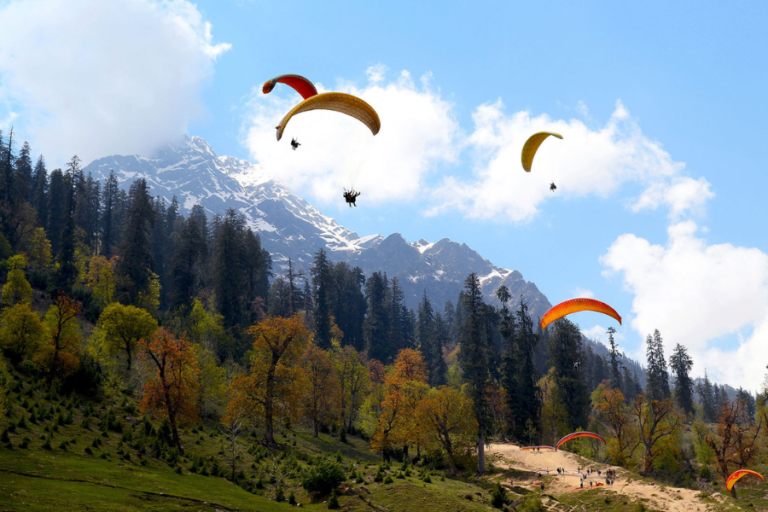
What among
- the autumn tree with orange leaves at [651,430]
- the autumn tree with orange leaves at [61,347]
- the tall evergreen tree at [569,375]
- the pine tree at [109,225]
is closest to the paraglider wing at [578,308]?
the autumn tree with orange leaves at [651,430]

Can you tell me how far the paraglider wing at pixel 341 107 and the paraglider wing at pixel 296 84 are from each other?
71.1 inches

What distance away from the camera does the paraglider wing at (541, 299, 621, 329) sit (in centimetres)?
2186

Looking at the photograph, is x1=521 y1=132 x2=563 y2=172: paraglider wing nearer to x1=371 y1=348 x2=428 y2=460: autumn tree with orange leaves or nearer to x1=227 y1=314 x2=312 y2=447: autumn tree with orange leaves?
x1=227 y1=314 x2=312 y2=447: autumn tree with orange leaves

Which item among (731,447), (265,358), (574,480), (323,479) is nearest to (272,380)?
(265,358)

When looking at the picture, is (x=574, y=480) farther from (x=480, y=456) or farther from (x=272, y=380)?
(x=272, y=380)

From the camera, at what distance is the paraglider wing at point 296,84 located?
16.2 meters

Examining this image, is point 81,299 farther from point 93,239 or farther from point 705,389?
point 705,389

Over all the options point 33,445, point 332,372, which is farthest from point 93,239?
point 33,445

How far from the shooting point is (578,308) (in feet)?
73.8

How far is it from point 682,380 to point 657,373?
1337cm

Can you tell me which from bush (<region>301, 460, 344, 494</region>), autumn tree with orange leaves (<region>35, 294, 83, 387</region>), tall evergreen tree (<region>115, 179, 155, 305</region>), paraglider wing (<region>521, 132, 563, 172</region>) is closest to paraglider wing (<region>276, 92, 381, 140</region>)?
paraglider wing (<region>521, 132, 563, 172</region>)

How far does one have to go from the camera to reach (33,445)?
2134cm

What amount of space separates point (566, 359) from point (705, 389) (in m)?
83.9

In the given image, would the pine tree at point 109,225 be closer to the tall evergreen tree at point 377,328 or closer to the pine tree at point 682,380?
the tall evergreen tree at point 377,328
